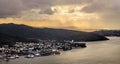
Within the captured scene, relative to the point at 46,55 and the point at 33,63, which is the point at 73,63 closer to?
the point at 33,63

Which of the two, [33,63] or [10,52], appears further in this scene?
[10,52]

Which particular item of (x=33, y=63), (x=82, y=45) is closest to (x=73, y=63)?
(x=33, y=63)

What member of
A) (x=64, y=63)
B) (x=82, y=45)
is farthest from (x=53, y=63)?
(x=82, y=45)

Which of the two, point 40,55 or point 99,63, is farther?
point 40,55

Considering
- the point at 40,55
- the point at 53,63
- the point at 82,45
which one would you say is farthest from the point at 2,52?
the point at 82,45

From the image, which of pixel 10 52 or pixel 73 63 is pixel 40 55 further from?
pixel 73 63

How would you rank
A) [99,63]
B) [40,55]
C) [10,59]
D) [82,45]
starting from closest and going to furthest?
[99,63]
[10,59]
[40,55]
[82,45]

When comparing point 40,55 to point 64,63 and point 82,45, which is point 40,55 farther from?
point 82,45

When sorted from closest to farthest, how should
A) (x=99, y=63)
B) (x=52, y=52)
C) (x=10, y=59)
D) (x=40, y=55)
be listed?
(x=99, y=63) < (x=10, y=59) < (x=40, y=55) < (x=52, y=52)

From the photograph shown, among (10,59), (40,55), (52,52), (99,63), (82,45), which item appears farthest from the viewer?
(82,45)
